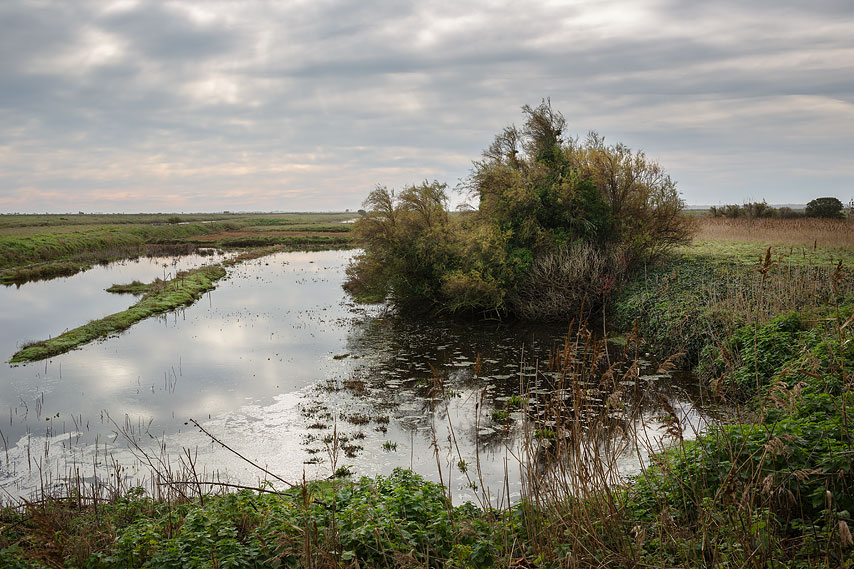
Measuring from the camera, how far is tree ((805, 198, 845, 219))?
122 ft

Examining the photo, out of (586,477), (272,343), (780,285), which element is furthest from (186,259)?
(586,477)

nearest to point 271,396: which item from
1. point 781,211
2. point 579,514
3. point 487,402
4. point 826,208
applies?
point 487,402

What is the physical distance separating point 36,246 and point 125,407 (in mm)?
42805

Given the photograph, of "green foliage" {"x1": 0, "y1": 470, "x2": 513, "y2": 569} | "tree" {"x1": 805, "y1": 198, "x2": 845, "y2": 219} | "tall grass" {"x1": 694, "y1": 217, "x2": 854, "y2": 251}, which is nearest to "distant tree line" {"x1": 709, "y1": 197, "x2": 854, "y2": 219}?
"tree" {"x1": 805, "y1": 198, "x2": 845, "y2": 219}

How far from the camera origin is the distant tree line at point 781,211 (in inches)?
1473

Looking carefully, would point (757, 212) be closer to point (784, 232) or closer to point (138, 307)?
point (784, 232)

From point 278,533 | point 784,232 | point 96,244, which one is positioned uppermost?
point 96,244

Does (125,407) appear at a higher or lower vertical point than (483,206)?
lower

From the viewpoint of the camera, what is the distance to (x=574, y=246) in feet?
72.0

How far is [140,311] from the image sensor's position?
80.1ft

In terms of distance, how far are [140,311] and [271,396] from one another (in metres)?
14.0

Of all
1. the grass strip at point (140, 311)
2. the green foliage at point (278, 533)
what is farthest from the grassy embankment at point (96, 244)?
the green foliage at point (278, 533)

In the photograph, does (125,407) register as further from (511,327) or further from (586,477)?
(511,327)

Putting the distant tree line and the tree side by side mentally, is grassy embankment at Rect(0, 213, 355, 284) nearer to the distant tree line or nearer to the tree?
the distant tree line
